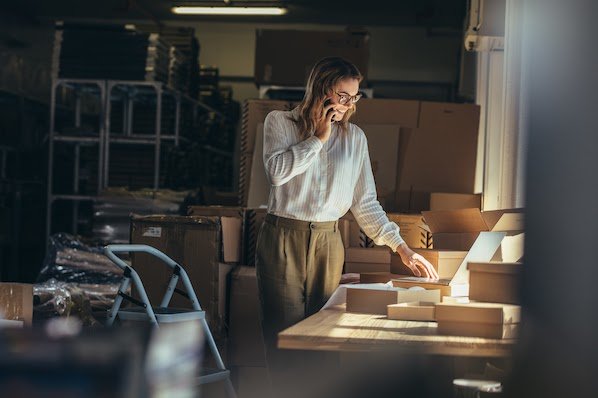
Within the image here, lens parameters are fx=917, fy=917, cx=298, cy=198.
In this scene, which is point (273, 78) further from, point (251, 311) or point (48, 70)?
point (48, 70)

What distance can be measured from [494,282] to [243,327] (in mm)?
2705

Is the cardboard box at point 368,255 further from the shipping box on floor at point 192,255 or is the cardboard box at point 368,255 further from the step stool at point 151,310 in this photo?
the step stool at point 151,310

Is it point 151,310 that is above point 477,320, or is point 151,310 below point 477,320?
A: below

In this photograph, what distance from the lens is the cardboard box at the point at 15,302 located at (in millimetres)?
3762

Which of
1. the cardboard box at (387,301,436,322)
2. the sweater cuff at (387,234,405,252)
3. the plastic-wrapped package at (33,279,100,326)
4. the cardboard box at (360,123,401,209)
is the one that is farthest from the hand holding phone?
the plastic-wrapped package at (33,279,100,326)

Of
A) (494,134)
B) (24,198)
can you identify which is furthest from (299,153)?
(24,198)

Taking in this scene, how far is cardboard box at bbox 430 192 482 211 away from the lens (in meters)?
5.31

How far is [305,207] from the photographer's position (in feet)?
11.2

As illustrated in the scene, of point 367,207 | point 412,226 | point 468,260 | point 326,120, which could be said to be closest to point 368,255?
point 412,226

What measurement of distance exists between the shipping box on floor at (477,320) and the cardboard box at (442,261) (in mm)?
1010

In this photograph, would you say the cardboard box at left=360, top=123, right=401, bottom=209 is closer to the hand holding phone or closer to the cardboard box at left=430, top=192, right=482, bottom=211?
the cardboard box at left=430, top=192, right=482, bottom=211

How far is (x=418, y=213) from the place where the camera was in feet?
17.8

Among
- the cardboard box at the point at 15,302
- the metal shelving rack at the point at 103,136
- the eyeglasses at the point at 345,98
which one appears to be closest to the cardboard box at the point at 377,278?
the eyeglasses at the point at 345,98

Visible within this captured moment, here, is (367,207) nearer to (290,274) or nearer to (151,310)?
(290,274)
